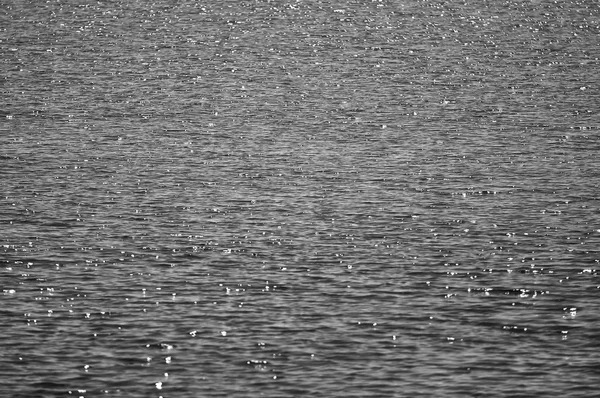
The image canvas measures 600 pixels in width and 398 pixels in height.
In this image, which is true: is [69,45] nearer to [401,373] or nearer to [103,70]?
[103,70]

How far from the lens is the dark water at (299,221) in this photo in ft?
177

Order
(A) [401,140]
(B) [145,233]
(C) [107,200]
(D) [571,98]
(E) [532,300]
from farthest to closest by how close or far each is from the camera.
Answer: (D) [571,98] < (A) [401,140] < (C) [107,200] < (B) [145,233] < (E) [532,300]

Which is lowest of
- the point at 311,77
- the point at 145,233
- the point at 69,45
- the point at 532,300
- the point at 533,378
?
the point at 533,378

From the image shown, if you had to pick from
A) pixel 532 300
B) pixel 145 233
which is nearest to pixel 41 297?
pixel 145 233

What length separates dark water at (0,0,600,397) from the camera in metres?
54.1

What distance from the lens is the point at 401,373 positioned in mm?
52844

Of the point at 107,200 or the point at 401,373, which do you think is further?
the point at 107,200

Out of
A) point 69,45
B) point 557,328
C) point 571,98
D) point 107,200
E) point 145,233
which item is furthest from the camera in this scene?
point 69,45

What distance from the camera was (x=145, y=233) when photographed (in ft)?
240

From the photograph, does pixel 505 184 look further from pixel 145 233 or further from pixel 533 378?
pixel 533 378

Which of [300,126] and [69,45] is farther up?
[69,45]

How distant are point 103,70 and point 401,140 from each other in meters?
44.9

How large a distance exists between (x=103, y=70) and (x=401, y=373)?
85.1 metres

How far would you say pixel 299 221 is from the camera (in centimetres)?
7638
